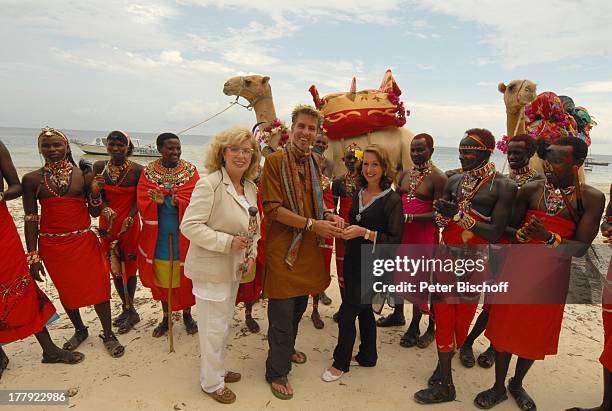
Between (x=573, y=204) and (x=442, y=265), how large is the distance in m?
1.06

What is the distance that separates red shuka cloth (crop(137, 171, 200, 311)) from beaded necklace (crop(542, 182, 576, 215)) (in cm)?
322

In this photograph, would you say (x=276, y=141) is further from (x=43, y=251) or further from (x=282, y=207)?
(x=43, y=251)

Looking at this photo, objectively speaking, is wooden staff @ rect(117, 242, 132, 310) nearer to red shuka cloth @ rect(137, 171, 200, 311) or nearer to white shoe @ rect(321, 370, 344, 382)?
red shuka cloth @ rect(137, 171, 200, 311)

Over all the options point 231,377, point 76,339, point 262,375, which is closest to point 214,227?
point 231,377

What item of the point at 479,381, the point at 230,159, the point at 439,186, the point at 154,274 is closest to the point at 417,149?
the point at 439,186

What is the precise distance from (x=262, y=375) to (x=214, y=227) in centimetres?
164

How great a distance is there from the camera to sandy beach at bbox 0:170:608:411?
10.2ft

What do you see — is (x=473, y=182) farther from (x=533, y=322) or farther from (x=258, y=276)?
(x=258, y=276)

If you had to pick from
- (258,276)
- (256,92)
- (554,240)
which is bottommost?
(258,276)

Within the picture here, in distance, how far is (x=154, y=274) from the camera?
154 inches

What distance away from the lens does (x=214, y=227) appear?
2773 millimetres

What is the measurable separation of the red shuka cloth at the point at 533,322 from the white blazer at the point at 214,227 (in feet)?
7.20

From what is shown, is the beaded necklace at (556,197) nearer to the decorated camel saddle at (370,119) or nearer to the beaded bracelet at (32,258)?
the decorated camel saddle at (370,119)

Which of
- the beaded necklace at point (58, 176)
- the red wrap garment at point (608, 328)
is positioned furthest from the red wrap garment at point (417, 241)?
the beaded necklace at point (58, 176)
